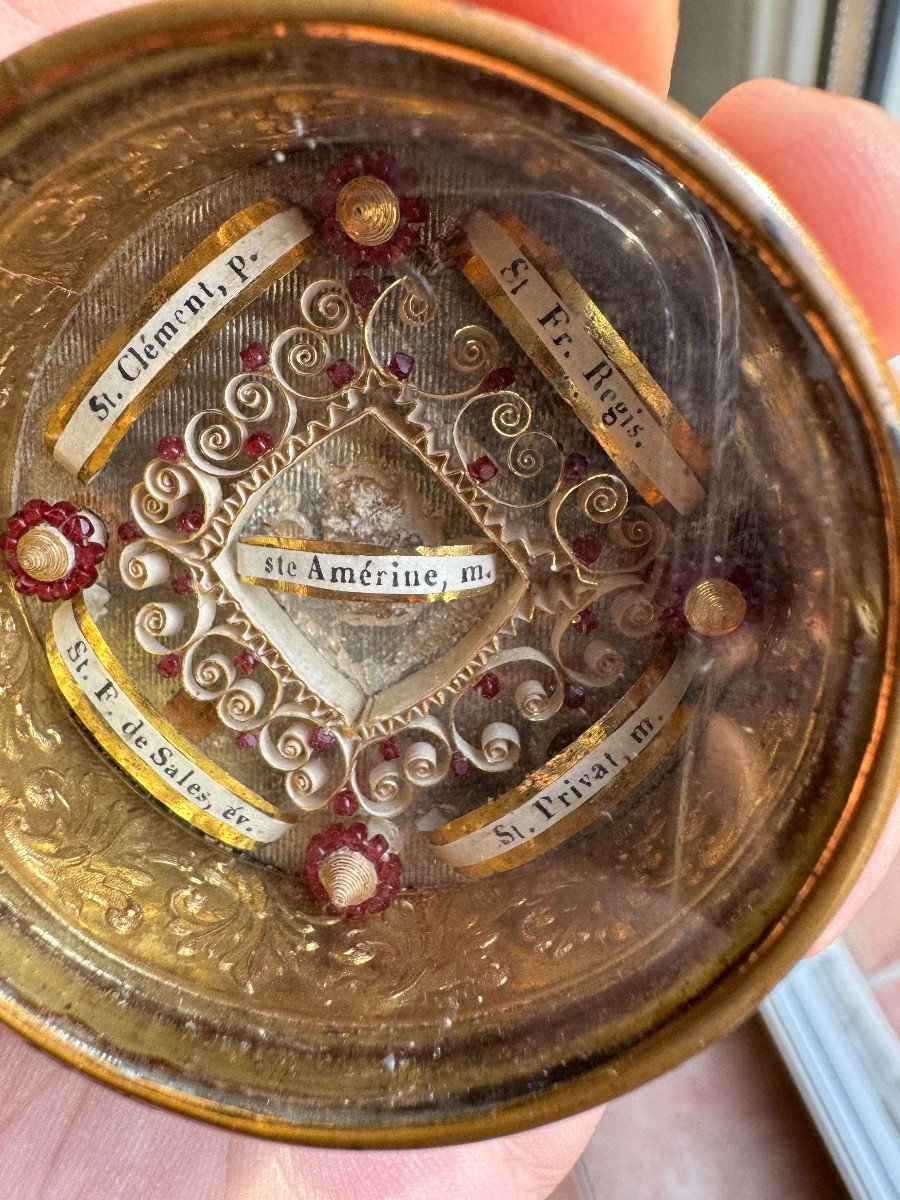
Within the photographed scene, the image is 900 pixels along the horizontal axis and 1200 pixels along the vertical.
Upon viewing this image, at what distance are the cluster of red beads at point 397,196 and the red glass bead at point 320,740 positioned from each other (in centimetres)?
24

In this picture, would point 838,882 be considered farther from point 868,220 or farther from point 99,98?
point 99,98

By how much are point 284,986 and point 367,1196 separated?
238 mm

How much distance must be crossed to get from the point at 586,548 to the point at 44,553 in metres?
0.26

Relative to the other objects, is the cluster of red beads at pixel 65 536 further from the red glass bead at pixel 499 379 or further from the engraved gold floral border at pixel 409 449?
the red glass bead at pixel 499 379

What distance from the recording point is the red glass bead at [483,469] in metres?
0.43

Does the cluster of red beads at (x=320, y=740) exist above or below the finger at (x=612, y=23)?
below

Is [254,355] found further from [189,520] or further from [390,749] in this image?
[390,749]

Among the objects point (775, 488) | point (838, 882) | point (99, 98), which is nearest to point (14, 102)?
point (99, 98)

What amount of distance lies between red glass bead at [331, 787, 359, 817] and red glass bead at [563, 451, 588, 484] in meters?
0.20

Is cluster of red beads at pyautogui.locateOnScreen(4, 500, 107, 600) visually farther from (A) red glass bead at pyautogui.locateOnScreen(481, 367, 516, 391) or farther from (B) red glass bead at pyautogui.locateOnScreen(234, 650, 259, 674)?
(A) red glass bead at pyautogui.locateOnScreen(481, 367, 516, 391)

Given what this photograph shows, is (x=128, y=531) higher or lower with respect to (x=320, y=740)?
higher

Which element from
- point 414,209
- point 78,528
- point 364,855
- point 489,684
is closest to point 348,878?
point 364,855

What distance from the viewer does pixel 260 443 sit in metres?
0.44

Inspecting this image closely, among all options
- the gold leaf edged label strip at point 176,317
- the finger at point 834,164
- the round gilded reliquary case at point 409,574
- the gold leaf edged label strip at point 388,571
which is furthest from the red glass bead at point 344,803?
the finger at point 834,164
